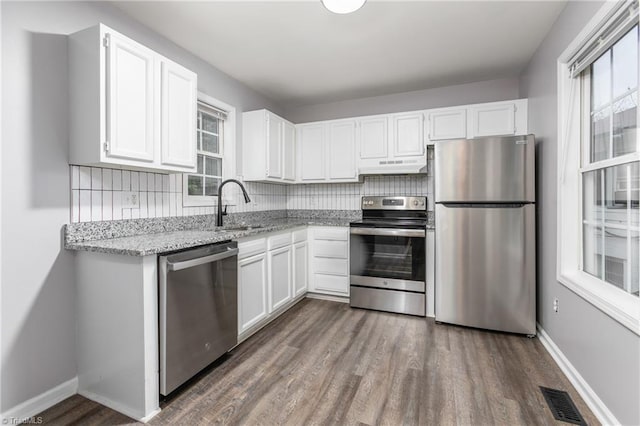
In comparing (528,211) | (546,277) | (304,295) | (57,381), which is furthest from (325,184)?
(57,381)

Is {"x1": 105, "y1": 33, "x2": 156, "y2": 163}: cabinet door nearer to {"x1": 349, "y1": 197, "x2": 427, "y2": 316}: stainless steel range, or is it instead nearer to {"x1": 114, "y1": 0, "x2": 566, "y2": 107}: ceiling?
{"x1": 114, "y1": 0, "x2": 566, "y2": 107}: ceiling

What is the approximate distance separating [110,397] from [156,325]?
1.71 ft

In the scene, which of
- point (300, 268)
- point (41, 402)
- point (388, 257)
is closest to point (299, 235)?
point (300, 268)

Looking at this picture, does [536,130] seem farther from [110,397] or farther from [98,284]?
[110,397]

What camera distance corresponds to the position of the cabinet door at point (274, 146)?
3.36m

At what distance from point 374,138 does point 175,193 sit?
7.39 ft

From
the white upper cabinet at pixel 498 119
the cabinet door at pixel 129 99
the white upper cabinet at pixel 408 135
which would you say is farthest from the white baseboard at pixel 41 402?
the white upper cabinet at pixel 498 119

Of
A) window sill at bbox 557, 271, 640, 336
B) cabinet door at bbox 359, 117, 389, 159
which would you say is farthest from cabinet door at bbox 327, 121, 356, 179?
→ window sill at bbox 557, 271, 640, 336

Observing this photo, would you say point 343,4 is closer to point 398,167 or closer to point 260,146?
point 260,146

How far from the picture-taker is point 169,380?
1688 millimetres

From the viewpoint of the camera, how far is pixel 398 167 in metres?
3.44

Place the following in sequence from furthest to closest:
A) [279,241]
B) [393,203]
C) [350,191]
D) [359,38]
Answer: [350,191], [393,203], [279,241], [359,38]

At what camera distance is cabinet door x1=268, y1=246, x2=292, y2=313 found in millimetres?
2814

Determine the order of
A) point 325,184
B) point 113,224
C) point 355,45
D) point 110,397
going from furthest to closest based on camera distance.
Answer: point 325,184
point 355,45
point 113,224
point 110,397
